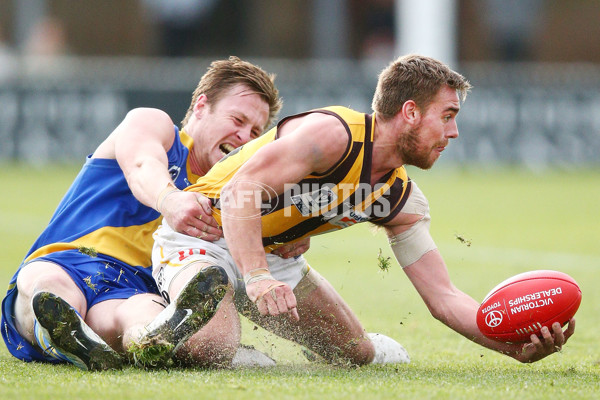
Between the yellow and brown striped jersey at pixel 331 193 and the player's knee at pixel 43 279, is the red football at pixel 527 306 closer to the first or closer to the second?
the yellow and brown striped jersey at pixel 331 193

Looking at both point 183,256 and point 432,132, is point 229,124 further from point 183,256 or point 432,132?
point 432,132

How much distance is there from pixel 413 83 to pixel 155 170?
143 centimetres

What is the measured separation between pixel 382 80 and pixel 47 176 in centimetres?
1372

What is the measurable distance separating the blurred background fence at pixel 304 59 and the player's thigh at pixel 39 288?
13374 millimetres

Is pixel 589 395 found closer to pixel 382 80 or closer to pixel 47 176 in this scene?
pixel 382 80

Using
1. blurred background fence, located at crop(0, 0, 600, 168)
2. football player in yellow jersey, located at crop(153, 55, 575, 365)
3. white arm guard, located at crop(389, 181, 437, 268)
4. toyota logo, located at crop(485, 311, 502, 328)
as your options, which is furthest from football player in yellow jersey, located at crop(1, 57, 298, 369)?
blurred background fence, located at crop(0, 0, 600, 168)

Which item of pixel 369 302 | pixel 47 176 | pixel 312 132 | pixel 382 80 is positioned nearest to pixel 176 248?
pixel 312 132

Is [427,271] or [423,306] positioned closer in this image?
[427,271]

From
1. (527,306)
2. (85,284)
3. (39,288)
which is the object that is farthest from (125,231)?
(527,306)

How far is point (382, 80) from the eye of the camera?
496cm

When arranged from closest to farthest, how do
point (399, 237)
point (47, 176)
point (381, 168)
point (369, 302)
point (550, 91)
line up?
point (381, 168) < point (399, 237) < point (369, 302) < point (47, 176) < point (550, 91)

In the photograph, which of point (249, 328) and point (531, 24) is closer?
point (249, 328)

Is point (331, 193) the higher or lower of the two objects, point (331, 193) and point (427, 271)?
the higher

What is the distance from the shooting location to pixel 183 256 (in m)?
5.07
